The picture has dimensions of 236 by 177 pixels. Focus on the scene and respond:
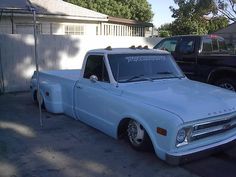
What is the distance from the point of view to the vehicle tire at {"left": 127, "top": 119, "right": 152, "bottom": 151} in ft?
17.8

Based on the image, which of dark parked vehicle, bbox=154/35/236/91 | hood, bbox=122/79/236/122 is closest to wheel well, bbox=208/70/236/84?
dark parked vehicle, bbox=154/35/236/91

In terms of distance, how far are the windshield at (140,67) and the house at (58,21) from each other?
10487mm

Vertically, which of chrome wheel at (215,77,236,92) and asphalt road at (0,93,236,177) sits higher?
chrome wheel at (215,77,236,92)

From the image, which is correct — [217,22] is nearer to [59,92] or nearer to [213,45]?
[213,45]

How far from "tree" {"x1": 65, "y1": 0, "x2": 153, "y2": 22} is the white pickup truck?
27.3 m

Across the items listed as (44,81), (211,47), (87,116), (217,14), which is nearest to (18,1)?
(44,81)

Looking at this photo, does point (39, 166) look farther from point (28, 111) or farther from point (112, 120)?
point (28, 111)

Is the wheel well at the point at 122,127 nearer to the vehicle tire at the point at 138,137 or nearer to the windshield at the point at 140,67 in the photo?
the vehicle tire at the point at 138,137

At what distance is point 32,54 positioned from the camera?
11.6 metres

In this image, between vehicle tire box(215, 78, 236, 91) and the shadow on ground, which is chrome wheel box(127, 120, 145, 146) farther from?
vehicle tire box(215, 78, 236, 91)

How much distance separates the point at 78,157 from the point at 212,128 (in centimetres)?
202

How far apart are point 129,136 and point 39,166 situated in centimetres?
144

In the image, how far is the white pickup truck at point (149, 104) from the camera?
191 inches

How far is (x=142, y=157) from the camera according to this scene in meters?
5.55
